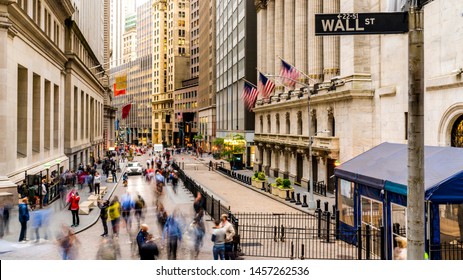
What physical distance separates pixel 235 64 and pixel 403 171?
207ft

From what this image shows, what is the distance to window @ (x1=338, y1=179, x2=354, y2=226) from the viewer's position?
18438mm

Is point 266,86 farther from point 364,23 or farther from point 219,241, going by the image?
point 364,23

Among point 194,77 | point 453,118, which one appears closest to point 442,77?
point 453,118

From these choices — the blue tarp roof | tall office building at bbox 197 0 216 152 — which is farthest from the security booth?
tall office building at bbox 197 0 216 152

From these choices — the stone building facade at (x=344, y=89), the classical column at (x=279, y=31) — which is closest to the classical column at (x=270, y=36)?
the stone building facade at (x=344, y=89)

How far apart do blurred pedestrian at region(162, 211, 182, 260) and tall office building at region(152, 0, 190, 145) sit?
474 feet

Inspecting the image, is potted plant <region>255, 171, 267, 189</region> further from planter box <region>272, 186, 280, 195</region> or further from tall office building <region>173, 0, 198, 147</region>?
tall office building <region>173, 0, 198, 147</region>

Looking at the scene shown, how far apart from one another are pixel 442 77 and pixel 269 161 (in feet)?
115

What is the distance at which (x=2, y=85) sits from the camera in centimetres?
2255

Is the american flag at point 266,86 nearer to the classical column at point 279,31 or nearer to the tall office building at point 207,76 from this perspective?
the classical column at point 279,31

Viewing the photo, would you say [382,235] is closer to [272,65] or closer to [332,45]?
[332,45]

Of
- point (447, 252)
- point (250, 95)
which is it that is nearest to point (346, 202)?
point (447, 252)

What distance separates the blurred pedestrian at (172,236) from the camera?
564 inches

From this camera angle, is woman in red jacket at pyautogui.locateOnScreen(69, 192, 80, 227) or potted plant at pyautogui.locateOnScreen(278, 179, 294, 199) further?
potted plant at pyautogui.locateOnScreen(278, 179, 294, 199)
